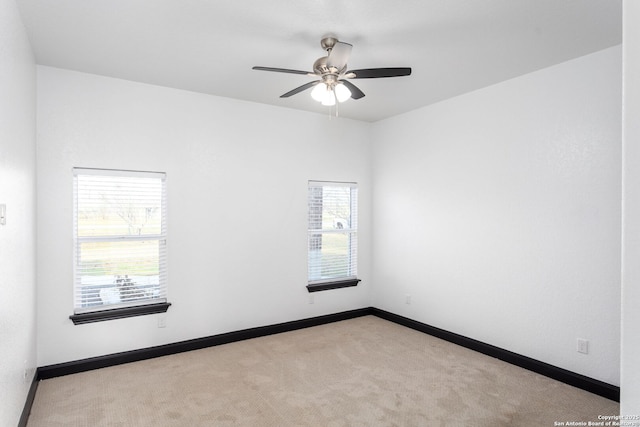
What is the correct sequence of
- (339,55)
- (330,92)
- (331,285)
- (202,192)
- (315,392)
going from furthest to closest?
(331,285)
(202,192)
(315,392)
(330,92)
(339,55)

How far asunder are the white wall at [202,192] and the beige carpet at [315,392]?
441 millimetres

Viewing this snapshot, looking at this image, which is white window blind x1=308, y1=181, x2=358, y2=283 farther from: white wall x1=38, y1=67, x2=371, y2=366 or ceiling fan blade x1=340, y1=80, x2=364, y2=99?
ceiling fan blade x1=340, y1=80, x2=364, y2=99

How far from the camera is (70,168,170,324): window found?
336cm

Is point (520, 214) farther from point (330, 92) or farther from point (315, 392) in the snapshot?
point (315, 392)

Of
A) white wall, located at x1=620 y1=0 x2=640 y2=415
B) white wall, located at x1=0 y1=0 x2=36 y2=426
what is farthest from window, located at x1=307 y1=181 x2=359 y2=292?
white wall, located at x1=620 y1=0 x2=640 y2=415

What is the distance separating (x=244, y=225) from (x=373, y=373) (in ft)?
6.77

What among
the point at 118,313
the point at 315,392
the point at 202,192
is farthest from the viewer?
the point at 202,192

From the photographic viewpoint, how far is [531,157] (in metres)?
3.37

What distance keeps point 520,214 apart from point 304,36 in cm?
250

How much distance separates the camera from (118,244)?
3.52 meters

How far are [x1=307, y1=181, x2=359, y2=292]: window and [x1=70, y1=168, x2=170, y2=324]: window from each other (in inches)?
70.4

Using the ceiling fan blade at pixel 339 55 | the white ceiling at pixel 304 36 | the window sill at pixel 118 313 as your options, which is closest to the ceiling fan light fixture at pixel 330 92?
the ceiling fan blade at pixel 339 55

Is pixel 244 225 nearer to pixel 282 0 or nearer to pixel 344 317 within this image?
pixel 344 317

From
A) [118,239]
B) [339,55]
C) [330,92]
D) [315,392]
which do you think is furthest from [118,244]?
[339,55]
